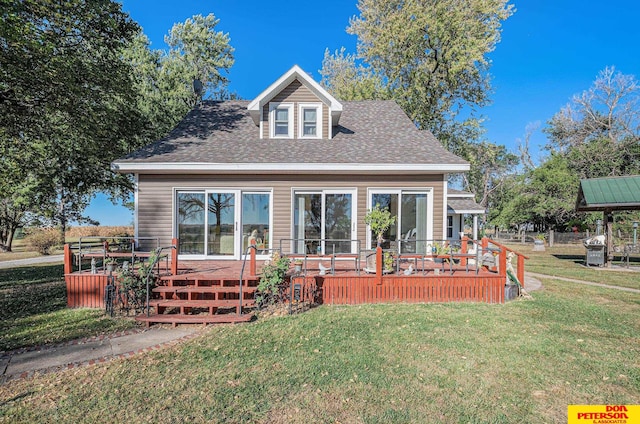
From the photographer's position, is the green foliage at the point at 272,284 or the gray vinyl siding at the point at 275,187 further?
the gray vinyl siding at the point at 275,187

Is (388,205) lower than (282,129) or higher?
lower

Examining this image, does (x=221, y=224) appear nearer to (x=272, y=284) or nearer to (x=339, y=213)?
(x=339, y=213)

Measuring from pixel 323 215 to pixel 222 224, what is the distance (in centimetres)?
322

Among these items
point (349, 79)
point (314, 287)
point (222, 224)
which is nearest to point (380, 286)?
point (314, 287)

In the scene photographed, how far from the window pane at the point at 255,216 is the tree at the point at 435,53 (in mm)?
14673

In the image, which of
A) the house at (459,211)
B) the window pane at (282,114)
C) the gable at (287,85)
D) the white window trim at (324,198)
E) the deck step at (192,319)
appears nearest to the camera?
the deck step at (192,319)

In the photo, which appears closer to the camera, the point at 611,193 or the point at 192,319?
the point at 192,319

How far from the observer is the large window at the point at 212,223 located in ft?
32.6

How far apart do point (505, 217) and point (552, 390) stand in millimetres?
35044

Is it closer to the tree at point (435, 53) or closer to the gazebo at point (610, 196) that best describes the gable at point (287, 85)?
the tree at point (435, 53)

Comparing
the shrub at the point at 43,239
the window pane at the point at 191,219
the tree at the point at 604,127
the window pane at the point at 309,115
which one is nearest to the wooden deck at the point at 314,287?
the window pane at the point at 191,219

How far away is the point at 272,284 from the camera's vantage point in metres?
6.71

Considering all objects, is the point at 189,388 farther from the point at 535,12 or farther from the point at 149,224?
the point at 535,12

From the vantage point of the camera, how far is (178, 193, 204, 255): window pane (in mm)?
9953
